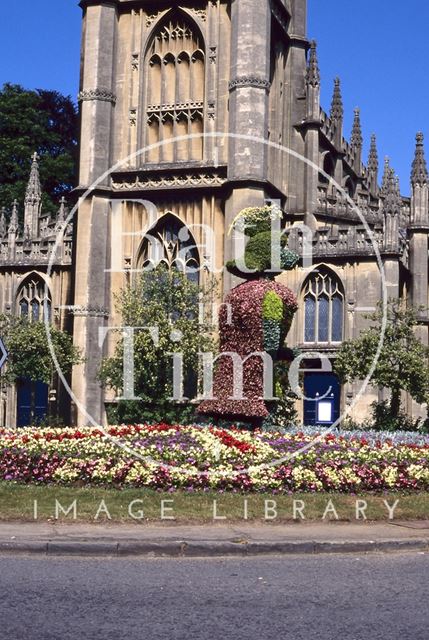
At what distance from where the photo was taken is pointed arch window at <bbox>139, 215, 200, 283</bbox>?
3812 centimetres

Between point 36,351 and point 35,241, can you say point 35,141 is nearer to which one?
point 35,241

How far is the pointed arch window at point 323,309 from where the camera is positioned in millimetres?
37969

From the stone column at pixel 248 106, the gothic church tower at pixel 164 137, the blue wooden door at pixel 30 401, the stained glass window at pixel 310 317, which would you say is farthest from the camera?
the blue wooden door at pixel 30 401

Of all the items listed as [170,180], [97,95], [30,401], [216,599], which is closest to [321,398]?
[170,180]

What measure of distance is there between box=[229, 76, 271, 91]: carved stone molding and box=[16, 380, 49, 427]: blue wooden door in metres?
13.9

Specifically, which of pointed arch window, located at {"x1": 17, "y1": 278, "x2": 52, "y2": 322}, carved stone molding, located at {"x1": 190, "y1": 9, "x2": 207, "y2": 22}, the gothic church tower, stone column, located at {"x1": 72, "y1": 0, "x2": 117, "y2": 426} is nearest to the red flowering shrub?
the gothic church tower

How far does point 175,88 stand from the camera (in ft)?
128

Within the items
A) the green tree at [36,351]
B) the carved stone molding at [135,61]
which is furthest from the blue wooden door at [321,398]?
the carved stone molding at [135,61]

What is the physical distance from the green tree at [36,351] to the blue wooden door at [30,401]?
3.65 m

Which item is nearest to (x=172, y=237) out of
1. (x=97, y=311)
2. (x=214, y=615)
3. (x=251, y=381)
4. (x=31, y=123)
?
(x=97, y=311)

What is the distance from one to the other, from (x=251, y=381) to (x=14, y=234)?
24276 millimetres

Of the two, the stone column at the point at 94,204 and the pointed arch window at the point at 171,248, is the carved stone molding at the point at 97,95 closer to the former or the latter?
the stone column at the point at 94,204

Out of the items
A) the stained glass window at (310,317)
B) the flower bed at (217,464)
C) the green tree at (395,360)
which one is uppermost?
the stained glass window at (310,317)

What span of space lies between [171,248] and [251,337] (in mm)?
18020
